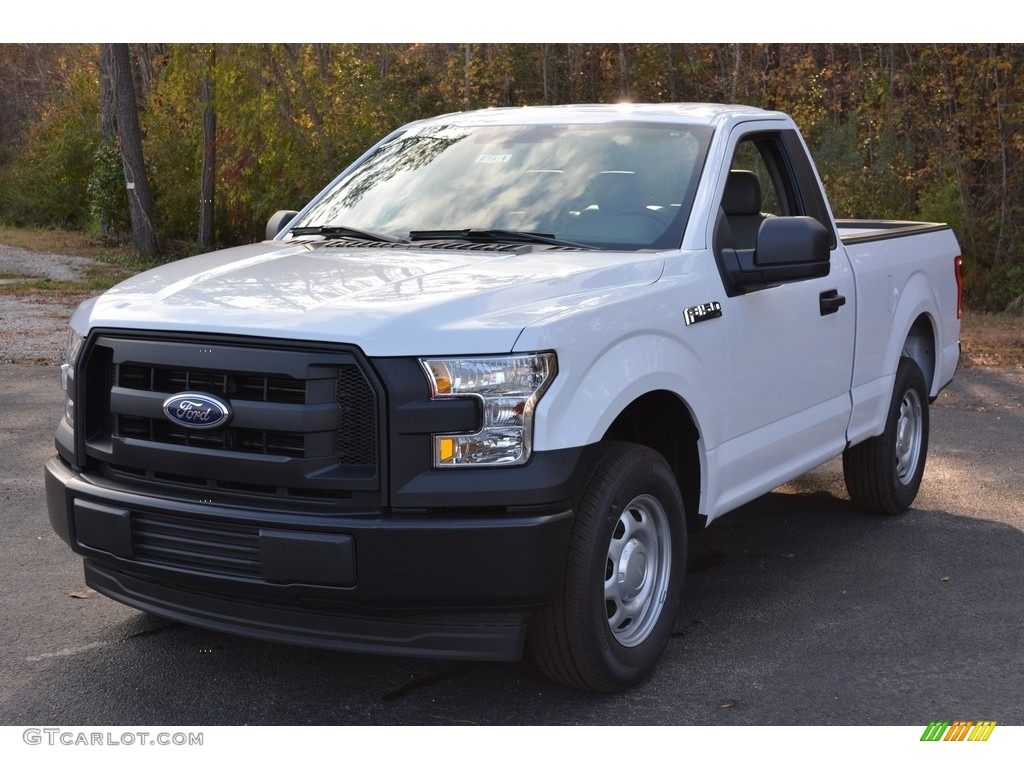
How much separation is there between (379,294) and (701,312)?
126cm

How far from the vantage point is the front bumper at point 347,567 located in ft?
12.2

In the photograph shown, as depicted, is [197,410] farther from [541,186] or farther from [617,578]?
[541,186]

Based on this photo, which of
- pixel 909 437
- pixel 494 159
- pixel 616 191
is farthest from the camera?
pixel 909 437

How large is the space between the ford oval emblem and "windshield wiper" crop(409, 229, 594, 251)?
4.75 ft

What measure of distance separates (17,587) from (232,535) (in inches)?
82.9

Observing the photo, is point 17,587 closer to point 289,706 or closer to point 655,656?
point 289,706

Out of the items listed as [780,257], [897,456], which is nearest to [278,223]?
[780,257]

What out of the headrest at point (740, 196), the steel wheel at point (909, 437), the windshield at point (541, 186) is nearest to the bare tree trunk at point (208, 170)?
the steel wheel at point (909, 437)

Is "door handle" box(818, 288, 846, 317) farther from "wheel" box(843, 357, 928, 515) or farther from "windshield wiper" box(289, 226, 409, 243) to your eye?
"windshield wiper" box(289, 226, 409, 243)

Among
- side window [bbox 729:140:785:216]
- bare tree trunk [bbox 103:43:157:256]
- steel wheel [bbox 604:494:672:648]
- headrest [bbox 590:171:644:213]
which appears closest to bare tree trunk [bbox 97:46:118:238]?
bare tree trunk [bbox 103:43:157:256]

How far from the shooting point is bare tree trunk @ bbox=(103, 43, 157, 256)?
2583 centimetres

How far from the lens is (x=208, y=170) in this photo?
95.8 feet

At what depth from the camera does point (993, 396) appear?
10.6 meters

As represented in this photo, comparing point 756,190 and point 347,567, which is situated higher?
point 756,190
